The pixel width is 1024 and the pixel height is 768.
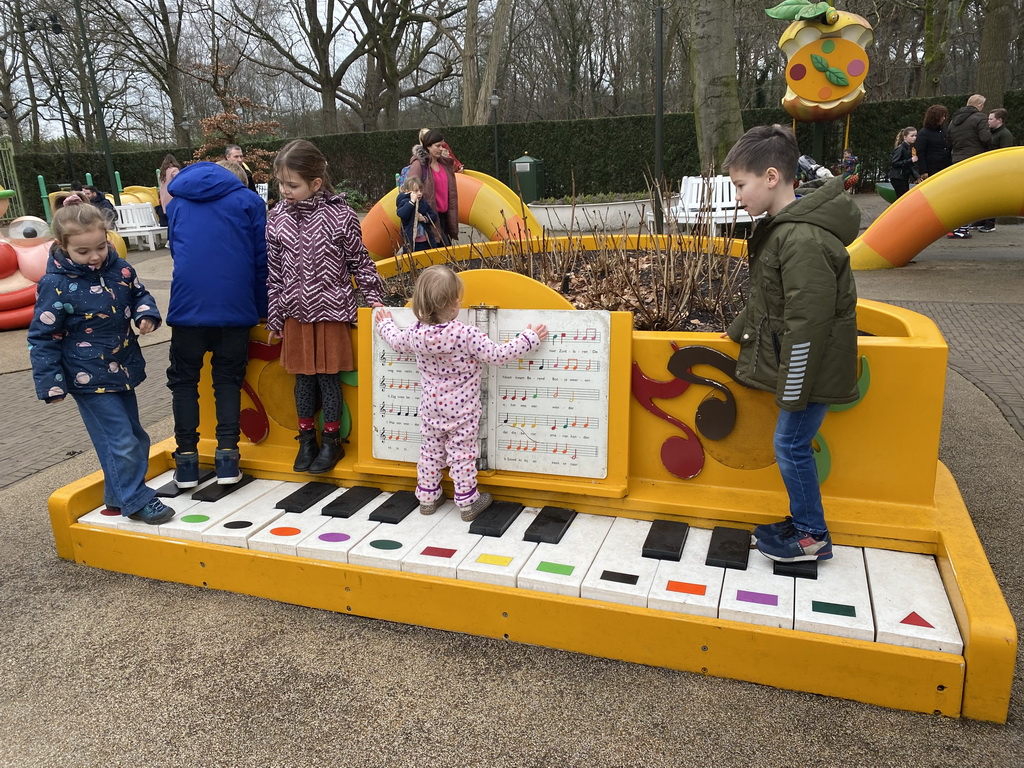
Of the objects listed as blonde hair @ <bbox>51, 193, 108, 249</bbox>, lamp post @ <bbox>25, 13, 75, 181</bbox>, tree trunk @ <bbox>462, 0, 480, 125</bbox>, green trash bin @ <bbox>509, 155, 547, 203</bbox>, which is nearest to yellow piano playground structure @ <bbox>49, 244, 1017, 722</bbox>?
blonde hair @ <bbox>51, 193, 108, 249</bbox>

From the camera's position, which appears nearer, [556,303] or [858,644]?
[858,644]

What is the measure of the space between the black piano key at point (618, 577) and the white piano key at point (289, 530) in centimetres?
119

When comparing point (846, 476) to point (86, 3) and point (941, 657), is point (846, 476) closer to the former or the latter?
point (941, 657)

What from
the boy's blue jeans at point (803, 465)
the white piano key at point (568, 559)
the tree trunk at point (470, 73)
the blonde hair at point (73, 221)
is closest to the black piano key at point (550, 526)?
the white piano key at point (568, 559)

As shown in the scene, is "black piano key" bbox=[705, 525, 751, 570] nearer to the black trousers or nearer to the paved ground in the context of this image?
the paved ground

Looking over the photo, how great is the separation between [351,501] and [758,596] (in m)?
1.73

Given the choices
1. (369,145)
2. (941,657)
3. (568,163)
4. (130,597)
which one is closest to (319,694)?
(130,597)

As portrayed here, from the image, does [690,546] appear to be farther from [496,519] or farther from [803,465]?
[496,519]

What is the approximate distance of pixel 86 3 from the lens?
1176 inches

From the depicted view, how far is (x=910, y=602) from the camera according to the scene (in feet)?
8.00

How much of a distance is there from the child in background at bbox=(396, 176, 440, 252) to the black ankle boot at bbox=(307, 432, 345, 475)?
9.99ft

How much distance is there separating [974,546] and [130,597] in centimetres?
312

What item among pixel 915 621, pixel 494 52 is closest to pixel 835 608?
pixel 915 621

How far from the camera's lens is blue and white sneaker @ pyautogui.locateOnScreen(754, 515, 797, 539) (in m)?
2.75
